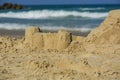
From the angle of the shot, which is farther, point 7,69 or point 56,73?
point 7,69

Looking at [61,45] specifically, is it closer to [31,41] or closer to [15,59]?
[31,41]

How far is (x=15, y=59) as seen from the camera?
5.43 m

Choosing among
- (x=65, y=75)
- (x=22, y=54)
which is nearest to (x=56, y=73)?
(x=65, y=75)

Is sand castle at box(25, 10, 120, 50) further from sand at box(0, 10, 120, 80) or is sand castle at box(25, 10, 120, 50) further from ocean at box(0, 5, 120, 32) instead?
ocean at box(0, 5, 120, 32)

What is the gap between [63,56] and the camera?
17.6 ft

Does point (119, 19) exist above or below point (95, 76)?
above

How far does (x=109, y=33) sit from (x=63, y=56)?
1423 millimetres

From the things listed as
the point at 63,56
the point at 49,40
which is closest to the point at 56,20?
the point at 49,40

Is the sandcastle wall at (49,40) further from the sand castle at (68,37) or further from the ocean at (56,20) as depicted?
the ocean at (56,20)

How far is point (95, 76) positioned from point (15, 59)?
1.59 m

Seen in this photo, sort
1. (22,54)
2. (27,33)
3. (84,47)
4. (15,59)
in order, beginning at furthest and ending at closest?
(27,33) < (84,47) < (22,54) < (15,59)

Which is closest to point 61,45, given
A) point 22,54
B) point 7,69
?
point 22,54

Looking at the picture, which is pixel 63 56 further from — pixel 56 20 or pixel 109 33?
pixel 56 20

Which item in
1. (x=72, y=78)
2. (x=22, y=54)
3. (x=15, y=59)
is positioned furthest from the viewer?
(x=22, y=54)
